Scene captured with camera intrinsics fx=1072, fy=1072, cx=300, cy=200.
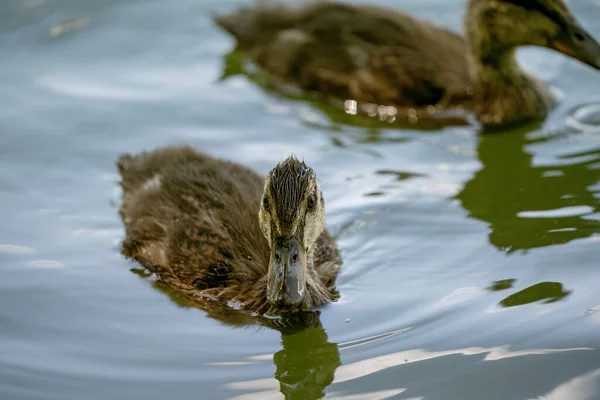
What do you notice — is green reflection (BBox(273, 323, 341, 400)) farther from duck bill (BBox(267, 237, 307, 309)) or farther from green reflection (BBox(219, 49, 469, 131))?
green reflection (BBox(219, 49, 469, 131))

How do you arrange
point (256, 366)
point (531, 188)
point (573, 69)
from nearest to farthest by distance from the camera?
point (256, 366)
point (531, 188)
point (573, 69)

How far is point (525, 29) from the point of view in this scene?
853 centimetres

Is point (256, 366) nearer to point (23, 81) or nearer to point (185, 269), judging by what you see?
point (185, 269)

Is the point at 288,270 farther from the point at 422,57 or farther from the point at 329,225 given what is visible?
the point at 422,57

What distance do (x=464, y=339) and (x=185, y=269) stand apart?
1.68 meters

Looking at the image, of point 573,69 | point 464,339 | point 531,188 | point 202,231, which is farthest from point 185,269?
point 573,69

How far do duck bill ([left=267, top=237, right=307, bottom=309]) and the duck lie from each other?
11.6 ft

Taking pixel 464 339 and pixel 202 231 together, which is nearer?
pixel 464 339

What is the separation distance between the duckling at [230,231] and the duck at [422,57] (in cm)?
250

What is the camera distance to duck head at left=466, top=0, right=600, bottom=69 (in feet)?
27.0

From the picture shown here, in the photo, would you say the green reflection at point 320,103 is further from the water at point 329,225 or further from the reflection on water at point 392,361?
the reflection on water at point 392,361

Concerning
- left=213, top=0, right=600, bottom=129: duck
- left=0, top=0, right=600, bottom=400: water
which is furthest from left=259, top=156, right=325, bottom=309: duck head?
left=213, top=0, right=600, bottom=129: duck

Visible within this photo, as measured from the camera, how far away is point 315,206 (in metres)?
5.63

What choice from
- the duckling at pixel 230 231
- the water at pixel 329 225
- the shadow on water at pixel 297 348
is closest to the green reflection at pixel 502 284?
the water at pixel 329 225
